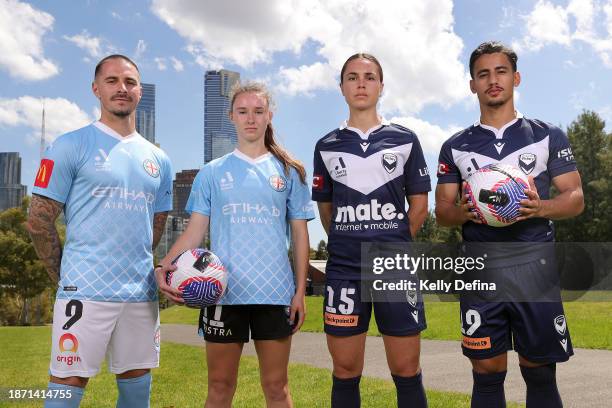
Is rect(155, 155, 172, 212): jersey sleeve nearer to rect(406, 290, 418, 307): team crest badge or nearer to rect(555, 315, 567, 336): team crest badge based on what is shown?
rect(406, 290, 418, 307): team crest badge

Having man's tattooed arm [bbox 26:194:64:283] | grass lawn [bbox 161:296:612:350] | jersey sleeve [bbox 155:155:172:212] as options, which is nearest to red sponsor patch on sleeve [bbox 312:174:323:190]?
jersey sleeve [bbox 155:155:172:212]

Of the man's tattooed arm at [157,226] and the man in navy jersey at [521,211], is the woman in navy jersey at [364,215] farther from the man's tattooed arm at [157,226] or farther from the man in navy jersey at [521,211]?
the man's tattooed arm at [157,226]

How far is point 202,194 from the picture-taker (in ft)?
14.8

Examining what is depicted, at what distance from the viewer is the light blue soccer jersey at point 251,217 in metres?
4.27

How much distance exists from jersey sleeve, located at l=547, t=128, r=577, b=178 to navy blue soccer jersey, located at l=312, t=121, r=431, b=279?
96cm

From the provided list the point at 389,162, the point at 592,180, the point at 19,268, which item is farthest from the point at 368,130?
the point at 592,180

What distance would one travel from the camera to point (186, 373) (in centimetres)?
1129

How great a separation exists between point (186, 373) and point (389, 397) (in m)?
5.12

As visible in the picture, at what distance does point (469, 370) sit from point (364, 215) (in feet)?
21.8

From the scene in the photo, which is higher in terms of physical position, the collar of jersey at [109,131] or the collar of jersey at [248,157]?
the collar of jersey at [109,131]

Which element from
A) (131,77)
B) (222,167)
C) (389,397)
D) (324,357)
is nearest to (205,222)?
(222,167)

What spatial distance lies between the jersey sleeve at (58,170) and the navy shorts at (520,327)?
3197mm

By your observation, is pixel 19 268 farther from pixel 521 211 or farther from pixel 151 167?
pixel 521 211

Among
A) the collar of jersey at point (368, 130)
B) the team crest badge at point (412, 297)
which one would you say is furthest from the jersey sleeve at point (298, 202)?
the team crest badge at point (412, 297)
